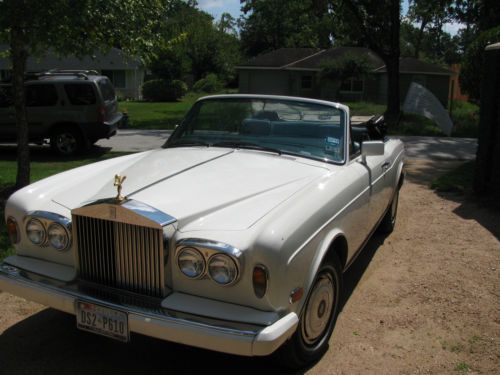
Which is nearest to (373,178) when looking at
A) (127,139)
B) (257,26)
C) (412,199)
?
(412,199)

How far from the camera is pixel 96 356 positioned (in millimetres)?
3564

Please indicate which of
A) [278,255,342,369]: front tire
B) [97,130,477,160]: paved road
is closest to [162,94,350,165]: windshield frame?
[278,255,342,369]: front tire

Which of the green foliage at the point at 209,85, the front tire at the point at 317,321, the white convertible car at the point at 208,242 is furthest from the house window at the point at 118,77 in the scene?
the front tire at the point at 317,321

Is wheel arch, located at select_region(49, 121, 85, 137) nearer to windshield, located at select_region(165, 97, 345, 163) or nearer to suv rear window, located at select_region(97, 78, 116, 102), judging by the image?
suv rear window, located at select_region(97, 78, 116, 102)

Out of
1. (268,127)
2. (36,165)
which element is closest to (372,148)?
(268,127)

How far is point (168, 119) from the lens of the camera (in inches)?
913

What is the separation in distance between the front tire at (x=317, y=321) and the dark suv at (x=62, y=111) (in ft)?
33.3

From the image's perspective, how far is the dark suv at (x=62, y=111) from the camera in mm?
12562

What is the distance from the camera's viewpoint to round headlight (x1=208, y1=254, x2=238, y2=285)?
9.29 ft

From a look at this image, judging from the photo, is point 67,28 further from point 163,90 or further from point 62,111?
point 163,90

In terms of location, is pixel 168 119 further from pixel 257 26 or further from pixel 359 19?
pixel 257 26

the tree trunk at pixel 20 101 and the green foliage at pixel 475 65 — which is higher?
the green foliage at pixel 475 65

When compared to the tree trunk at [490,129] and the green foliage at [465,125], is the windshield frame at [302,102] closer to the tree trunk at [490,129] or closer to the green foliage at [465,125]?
the tree trunk at [490,129]

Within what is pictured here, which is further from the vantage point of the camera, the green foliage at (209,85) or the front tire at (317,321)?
the green foliage at (209,85)
